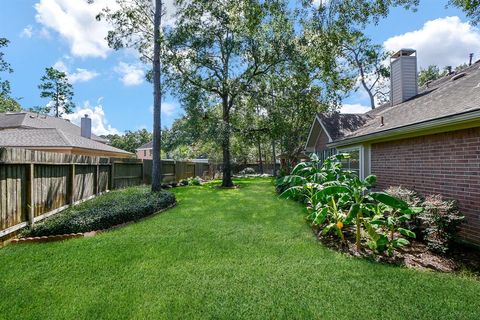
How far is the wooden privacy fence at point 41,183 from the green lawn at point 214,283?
0.90 metres

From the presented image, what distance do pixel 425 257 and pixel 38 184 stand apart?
26.3ft

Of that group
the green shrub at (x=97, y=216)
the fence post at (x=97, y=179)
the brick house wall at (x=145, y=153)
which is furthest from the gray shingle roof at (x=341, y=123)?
the brick house wall at (x=145, y=153)

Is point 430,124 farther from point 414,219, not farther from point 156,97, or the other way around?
point 156,97

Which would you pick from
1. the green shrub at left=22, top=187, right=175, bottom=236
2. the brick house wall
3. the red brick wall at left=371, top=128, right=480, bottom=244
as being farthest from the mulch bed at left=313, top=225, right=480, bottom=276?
the brick house wall

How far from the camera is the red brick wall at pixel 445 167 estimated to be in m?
5.13

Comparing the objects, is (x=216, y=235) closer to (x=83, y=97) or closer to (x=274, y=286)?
(x=274, y=286)

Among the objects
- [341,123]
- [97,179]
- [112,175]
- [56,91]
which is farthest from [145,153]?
[341,123]

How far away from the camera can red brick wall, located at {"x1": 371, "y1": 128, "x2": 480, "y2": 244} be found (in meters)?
5.13

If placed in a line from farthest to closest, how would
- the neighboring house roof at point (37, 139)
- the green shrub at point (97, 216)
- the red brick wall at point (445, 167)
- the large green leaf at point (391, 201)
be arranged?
the neighboring house roof at point (37, 139) < the green shrub at point (97, 216) < the red brick wall at point (445, 167) < the large green leaf at point (391, 201)

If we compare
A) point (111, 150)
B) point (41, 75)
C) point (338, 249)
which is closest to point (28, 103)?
point (41, 75)

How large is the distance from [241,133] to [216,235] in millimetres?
15295

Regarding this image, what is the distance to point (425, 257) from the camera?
458cm

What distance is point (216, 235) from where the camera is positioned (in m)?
5.99

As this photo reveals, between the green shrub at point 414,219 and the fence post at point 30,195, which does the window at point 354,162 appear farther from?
the fence post at point 30,195
